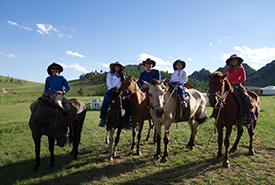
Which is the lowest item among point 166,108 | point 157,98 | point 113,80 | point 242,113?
point 242,113

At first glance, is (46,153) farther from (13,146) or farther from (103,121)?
(103,121)

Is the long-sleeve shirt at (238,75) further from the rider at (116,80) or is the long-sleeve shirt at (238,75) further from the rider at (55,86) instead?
the rider at (55,86)

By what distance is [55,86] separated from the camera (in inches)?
199

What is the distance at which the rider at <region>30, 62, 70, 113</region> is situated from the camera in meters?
4.84

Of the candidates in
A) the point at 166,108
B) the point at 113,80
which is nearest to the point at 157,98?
the point at 166,108

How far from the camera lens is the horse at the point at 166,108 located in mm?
4520

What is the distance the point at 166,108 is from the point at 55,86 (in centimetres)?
383

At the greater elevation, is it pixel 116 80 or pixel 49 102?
pixel 116 80

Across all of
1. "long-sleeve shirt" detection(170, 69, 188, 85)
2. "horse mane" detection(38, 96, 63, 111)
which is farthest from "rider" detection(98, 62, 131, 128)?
"long-sleeve shirt" detection(170, 69, 188, 85)

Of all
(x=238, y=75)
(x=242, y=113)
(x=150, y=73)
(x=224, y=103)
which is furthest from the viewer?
(x=150, y=73)

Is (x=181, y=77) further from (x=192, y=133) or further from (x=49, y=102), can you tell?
(x=49, y=102)

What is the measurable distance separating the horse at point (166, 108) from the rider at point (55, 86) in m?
2.82

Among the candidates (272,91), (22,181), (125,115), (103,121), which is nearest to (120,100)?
(125,115)

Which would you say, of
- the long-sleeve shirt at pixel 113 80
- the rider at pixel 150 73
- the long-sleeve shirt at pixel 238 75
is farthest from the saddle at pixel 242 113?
the long-sleeve shirt at pixel 113 80
